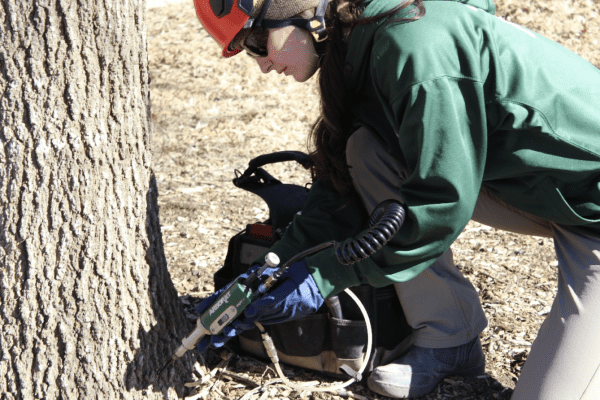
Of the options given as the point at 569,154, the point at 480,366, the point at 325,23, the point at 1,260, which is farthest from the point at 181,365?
the point at 569,154

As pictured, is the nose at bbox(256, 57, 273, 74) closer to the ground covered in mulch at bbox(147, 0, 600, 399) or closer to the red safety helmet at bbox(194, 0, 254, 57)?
the red safety helmet at bbox(194, 0, 254, 57)

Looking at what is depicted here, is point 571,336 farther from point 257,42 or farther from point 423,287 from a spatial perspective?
point 257,42

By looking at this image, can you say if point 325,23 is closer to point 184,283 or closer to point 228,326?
point 228,326

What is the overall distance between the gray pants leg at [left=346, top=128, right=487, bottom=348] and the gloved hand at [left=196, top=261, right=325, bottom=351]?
0.49 metres

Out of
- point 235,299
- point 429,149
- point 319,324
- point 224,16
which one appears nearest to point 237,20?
point 224,16

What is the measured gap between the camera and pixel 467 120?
184 centimetres

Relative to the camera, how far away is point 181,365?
2443 mm

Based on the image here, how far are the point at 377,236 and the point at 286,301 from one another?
46 cm

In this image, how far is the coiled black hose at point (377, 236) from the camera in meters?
1.81

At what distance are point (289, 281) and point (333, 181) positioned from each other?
0.52 metres

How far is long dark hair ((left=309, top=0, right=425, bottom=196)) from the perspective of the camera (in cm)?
195

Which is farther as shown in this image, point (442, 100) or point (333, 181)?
point (333, 181)

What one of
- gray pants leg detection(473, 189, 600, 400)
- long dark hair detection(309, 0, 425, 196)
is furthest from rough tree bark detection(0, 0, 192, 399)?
gray pants leg detection(473, 189, 600, 400)

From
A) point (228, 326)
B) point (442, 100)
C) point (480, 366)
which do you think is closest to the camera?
point (442, 100)
